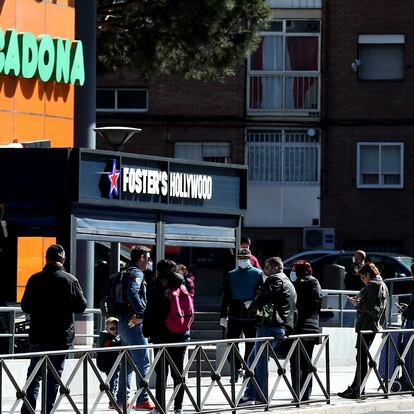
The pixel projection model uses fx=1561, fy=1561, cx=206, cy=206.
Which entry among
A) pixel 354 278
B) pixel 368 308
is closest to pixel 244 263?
pixel 368 308

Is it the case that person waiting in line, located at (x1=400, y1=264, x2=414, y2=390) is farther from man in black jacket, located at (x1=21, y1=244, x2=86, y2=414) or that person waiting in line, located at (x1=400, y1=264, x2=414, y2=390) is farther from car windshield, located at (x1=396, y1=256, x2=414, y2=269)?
car windshield, located at (x1=396, y1=256, x2=414, y2=269)

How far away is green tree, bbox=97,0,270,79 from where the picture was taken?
98.6ft

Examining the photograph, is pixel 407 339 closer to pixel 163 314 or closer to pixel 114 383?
pixel 163 314

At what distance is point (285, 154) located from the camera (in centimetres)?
4375

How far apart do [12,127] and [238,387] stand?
31.0 feet

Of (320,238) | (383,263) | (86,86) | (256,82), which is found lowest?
(383,263)

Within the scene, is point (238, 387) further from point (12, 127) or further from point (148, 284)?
point (12, 127)

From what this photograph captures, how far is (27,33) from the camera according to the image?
24250 millimetres

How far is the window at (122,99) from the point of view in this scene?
4334 centimetres

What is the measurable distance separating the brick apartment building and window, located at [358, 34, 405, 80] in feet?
0.09

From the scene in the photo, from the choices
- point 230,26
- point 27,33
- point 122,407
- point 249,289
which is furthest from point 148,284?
point 230,26

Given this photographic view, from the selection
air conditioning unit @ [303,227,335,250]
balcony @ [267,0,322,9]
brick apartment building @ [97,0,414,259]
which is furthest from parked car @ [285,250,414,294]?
balcony @ [267,0,322,9]

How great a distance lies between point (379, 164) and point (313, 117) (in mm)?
2262

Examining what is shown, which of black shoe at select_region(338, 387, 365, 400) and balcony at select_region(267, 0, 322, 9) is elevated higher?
balcony at select_region(267, 0, 322, 9)
